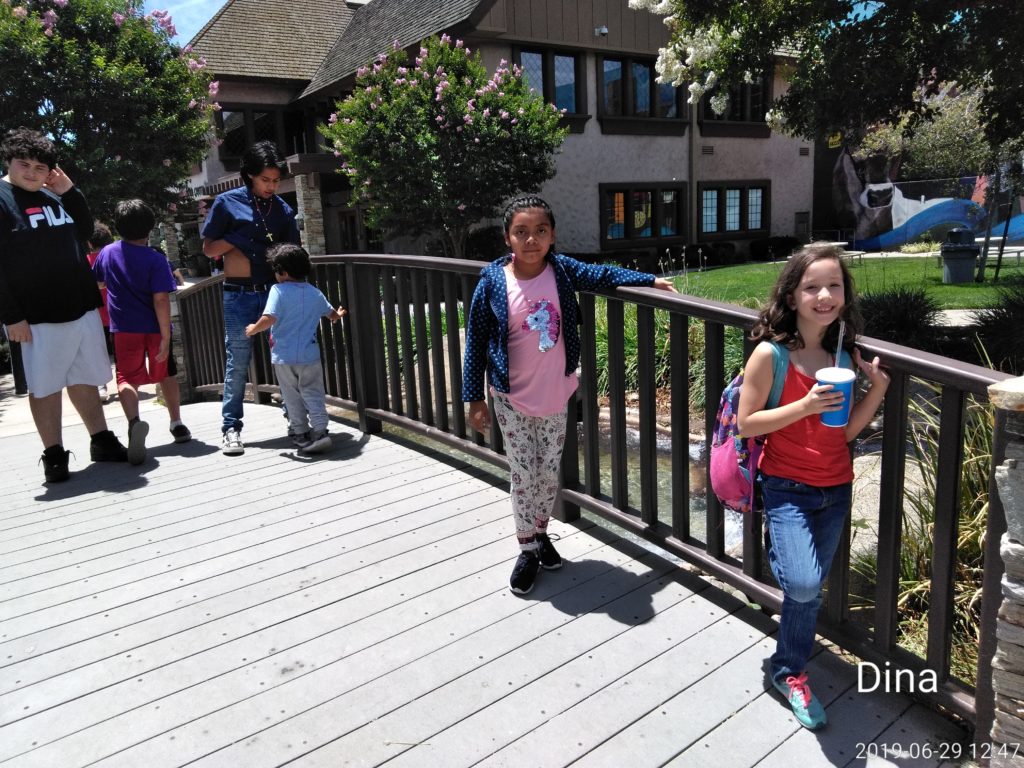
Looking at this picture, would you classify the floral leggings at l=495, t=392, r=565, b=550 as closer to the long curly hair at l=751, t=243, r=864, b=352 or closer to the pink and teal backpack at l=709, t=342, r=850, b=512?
the pink and teal backpack at l=709, t=342, r=850, b=512

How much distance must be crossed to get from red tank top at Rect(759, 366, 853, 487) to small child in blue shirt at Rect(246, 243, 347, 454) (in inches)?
117

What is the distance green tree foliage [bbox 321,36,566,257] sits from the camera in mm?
13766

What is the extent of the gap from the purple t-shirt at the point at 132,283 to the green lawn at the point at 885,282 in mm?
5540

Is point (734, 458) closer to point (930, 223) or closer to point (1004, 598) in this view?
point (1004, 598)

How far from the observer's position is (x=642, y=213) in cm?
2025

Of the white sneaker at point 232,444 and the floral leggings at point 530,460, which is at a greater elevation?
the floral leggings at point 530,460

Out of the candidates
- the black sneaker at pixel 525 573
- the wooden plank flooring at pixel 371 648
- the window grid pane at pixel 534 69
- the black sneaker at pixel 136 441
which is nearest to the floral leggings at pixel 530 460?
the black sneaker at pixel 525 573

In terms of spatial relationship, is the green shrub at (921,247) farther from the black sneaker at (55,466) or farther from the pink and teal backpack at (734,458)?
the black sneaker at (55,466)

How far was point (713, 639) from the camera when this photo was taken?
8.49ft

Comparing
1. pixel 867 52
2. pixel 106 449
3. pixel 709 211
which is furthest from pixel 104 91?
pixel 709 211

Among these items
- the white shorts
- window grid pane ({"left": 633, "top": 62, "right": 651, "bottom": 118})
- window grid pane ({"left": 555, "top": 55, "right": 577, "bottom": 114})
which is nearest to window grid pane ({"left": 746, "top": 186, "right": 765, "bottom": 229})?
window grid pane ({"left": 633, "top": 62, "right": 651, "bottom": 118})

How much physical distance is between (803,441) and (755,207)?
22504 mm

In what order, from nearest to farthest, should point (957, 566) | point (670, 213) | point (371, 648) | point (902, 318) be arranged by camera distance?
point (371, 648) → point (957, 566) → point (902, 318) → point (670, 213)

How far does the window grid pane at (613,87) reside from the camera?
18.9 meters
